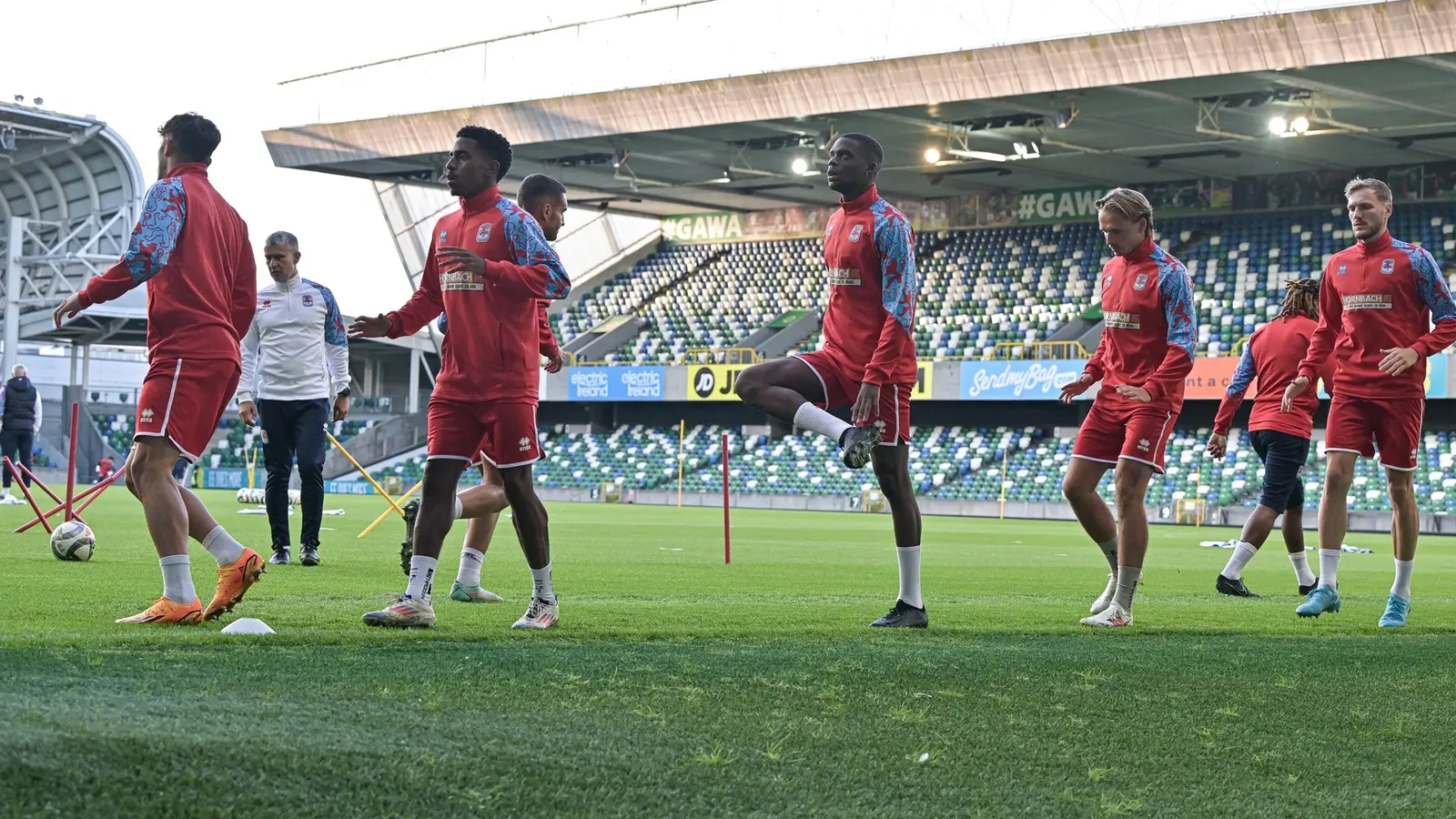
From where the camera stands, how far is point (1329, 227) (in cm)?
3716

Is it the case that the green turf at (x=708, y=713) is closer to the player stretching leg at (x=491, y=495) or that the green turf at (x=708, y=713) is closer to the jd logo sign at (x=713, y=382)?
the player stretching leg at (x=491, y=495)

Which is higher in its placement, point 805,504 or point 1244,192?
point 1244,192

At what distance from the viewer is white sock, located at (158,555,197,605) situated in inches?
219

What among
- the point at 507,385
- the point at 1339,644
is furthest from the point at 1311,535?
the point at 507,385

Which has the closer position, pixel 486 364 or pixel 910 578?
pixel 486 364

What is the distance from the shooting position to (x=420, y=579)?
5715mm

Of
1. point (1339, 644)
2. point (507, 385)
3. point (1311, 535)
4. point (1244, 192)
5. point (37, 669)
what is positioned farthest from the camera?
point (1244, 192)

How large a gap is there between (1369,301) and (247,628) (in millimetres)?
5318

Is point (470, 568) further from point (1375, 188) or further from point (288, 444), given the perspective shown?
point (1375, 188)

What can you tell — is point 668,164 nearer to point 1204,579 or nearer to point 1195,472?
A: point 1195,472

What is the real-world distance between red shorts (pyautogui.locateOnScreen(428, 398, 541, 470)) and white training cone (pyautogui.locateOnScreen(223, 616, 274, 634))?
95 cm

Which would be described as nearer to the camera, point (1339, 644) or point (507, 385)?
point (507, 385)

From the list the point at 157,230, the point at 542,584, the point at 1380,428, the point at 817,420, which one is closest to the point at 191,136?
the point at 157,230

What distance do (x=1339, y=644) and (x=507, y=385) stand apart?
3.49 m
